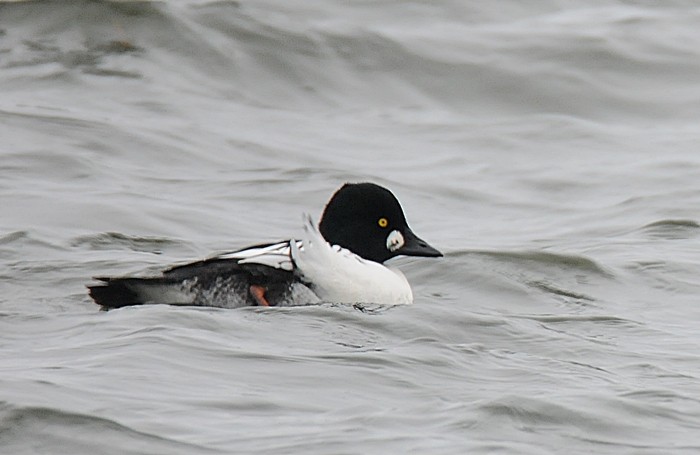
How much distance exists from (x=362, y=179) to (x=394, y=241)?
12.2 ft

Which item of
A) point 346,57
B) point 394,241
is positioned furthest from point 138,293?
point 346,57

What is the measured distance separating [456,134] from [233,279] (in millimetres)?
6604

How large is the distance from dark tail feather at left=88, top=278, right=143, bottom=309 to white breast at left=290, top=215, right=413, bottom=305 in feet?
2.71

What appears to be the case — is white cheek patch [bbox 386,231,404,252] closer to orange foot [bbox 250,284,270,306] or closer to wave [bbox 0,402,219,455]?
orange foot [bbox 250,284,270,306]

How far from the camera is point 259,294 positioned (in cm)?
793

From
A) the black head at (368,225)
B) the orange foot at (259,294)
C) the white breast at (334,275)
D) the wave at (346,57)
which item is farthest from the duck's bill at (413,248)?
the wave at (346,57)

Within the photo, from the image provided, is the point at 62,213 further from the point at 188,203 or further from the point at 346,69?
the point at 346,69

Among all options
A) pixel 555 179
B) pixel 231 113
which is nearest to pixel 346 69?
pixel 231 113

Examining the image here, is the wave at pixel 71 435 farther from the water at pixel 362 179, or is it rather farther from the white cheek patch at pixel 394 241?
the white cheek patch at pixel 394 241

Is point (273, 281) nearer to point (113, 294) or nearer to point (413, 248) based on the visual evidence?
point (113, 294)

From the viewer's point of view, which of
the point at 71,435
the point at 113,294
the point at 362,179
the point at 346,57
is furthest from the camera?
the point at 346,57

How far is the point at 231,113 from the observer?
13969mm

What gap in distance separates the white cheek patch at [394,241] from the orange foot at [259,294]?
0.97m

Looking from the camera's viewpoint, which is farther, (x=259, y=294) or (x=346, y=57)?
(x=346, y=57)
